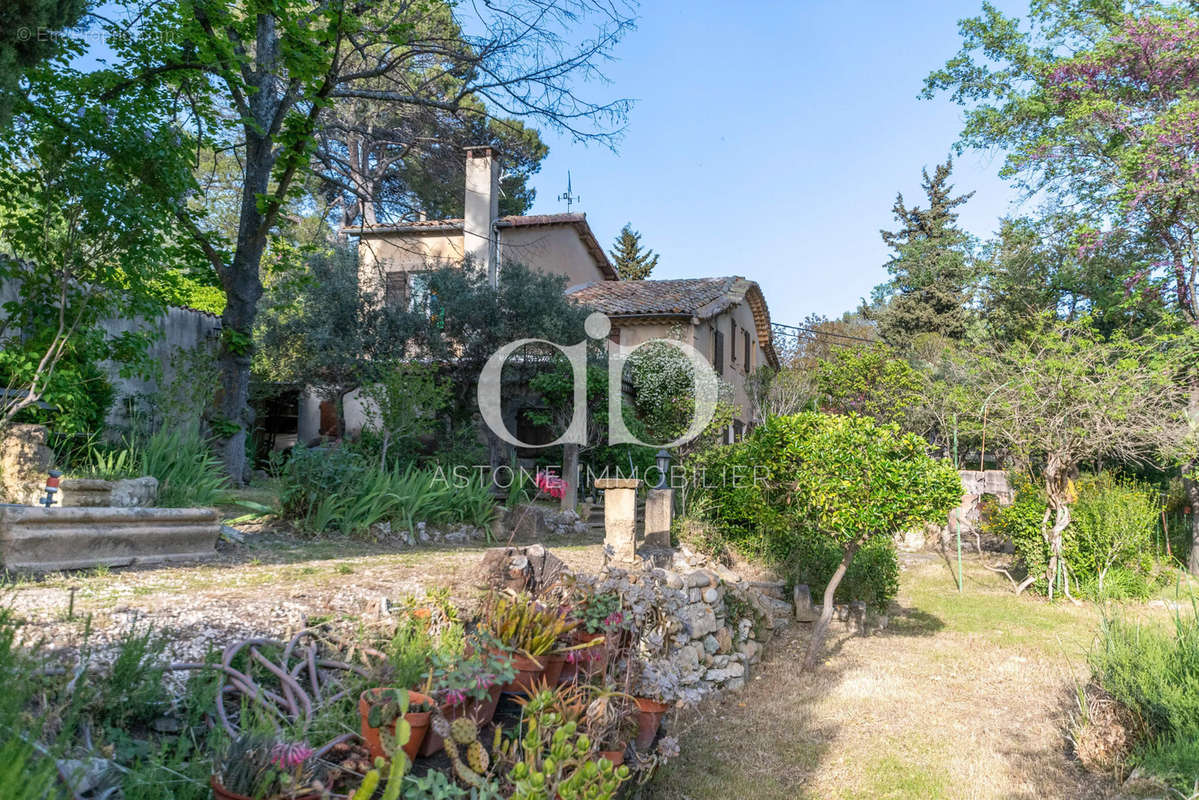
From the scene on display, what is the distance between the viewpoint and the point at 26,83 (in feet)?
24.3

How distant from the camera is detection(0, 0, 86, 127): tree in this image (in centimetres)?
401

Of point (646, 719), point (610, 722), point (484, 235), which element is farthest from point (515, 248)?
point (610, 722)

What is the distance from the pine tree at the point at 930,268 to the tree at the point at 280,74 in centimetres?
1929

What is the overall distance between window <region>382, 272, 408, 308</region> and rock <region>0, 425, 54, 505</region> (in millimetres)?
8146

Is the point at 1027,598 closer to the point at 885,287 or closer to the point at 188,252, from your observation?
the point at 188,252

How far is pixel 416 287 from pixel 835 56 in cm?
895

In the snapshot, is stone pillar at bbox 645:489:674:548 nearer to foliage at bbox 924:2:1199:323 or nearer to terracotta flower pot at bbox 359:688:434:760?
terracotta flower pot at bbox 359:688:434:760

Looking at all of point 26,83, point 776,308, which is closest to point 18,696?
point 26,83

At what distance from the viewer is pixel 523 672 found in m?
3.75

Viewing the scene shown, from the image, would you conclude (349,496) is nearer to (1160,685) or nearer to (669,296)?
(1160,685)

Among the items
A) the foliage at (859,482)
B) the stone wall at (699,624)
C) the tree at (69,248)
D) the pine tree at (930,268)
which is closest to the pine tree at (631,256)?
the pine tree at (930,268)

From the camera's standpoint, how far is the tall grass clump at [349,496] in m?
7.57

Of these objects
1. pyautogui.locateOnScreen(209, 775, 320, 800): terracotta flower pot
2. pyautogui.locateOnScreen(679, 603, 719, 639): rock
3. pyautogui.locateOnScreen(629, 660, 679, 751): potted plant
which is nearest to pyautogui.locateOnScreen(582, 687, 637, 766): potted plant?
pyautogui.locateOnScreen(629, 660, 679, 751): potted plant

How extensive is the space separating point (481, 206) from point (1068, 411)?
41.9 feet
